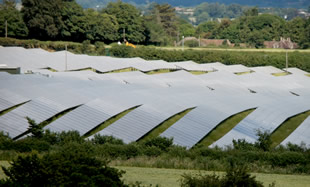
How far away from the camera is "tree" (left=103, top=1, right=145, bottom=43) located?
330 ft

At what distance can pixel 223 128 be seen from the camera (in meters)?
29.5

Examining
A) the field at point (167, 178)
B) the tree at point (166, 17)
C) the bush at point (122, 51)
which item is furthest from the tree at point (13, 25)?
the field at point (167, 178)

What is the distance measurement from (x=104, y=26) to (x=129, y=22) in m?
9.84

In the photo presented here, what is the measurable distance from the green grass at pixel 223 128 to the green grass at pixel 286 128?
215cm

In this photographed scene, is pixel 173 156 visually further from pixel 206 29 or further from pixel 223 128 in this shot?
pixel 206 29

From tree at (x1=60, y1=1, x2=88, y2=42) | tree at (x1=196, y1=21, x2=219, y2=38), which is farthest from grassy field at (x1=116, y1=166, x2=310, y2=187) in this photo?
tree at (x1=196, y1=21, x2=219, y2=38)

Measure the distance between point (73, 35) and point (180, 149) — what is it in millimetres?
75570

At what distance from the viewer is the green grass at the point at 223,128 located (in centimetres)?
2760

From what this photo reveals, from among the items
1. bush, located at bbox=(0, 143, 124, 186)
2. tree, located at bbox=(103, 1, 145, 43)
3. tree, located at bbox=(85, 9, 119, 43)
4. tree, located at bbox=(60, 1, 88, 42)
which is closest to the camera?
bush, located at bbox=(0, 143, 124, 186)

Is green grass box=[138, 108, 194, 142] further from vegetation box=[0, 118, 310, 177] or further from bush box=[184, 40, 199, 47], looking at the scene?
bush box=[184, 40, 199, 47]

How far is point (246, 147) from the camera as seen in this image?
75.5ft

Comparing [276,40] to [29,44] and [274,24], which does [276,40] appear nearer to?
[274,24]

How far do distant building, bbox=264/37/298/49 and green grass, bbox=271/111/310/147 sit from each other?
65866 millimetres

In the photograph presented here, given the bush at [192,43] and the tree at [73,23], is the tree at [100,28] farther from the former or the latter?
the bush at [192,43]
